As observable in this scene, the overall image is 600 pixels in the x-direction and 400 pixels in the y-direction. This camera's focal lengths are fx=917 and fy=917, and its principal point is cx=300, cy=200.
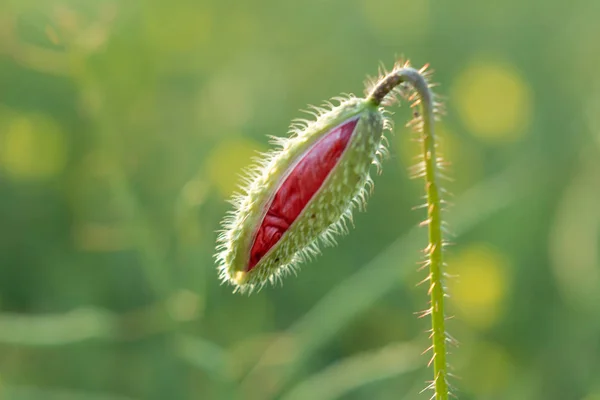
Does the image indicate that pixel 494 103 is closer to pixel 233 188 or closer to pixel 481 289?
pixel 481 289

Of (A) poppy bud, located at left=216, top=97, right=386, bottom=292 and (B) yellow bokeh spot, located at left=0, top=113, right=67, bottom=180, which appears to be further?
(B) yellow bokeh spot, located at left=0, top=113, right=67, bottom=180

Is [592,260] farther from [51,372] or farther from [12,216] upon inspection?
[12,216]

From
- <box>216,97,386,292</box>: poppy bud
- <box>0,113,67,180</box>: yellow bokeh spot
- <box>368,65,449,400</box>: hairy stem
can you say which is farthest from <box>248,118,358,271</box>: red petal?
<box>0,113,67,180</box>: yellow bokeh spot

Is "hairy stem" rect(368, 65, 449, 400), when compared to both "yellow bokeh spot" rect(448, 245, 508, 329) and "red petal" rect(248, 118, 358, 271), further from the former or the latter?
"yellow bokeh spot" rect(448, 245, 508, 329)

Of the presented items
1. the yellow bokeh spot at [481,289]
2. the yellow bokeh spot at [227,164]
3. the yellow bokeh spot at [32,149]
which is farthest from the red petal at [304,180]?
the yellow bokeh spot at [32,149]

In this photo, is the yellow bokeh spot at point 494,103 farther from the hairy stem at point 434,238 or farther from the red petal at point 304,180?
the hairy stem at point 434,238

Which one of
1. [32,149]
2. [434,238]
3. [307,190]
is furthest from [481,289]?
[32,149]

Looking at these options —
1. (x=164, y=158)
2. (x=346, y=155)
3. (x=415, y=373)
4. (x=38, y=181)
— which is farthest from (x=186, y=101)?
(x=346, y=155)
